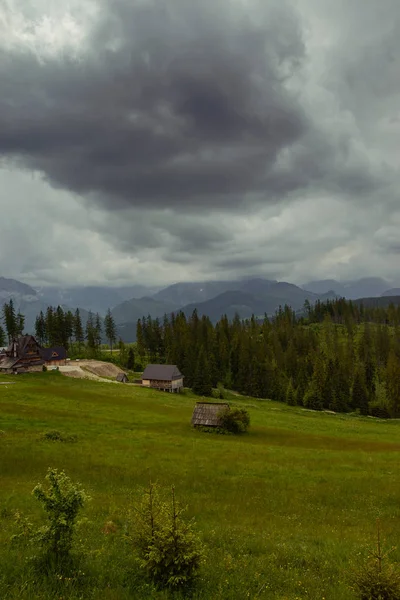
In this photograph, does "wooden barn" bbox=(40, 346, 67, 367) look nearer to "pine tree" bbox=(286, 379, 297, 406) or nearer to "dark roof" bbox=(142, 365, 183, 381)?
"dark roof" bbox=(142, 365, 183, 381)

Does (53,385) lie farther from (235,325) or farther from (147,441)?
(235,325)

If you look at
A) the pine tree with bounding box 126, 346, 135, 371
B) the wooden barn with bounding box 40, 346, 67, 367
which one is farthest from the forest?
the wooden barn with bounding box 40, 346, 67, 367

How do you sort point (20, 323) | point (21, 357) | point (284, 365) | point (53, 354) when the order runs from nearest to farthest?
point (21, 357)
point (53, 354)
point (20, 323)
point (284, 365)

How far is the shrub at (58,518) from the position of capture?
12.4m

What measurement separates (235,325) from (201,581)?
18185 centimetres

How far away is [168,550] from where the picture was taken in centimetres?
1173

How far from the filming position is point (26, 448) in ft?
116

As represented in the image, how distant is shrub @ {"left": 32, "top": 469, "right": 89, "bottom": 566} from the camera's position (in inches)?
487

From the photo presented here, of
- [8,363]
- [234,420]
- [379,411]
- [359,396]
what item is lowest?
[379,411]

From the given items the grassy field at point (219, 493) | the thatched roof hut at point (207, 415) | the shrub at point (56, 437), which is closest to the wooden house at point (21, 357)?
the grassy field at point (219, 493)

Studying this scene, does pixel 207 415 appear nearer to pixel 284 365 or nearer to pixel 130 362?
pixel 130 362

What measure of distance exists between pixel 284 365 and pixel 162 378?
61.0 metres

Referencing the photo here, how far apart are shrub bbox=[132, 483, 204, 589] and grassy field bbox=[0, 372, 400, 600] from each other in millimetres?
691

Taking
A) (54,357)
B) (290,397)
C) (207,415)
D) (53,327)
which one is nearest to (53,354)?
(54,357)
